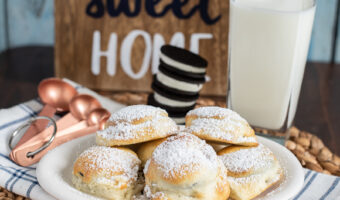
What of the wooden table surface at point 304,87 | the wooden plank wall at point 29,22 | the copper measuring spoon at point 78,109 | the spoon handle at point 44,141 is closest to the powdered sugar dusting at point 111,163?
the spoon handle at point 44,141

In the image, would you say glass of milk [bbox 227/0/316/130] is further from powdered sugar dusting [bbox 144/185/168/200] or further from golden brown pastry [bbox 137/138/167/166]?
powdered sugar dusting [bbox 144/185/168/200]

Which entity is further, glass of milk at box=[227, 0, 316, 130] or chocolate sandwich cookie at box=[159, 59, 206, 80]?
chocolate sandwich cookie at box=[159, 59, 206, 80]

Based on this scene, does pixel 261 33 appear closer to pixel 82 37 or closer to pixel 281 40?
pixel 281 40

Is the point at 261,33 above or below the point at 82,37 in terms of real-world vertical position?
above

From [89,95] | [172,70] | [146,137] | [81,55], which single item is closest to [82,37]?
[81,55]

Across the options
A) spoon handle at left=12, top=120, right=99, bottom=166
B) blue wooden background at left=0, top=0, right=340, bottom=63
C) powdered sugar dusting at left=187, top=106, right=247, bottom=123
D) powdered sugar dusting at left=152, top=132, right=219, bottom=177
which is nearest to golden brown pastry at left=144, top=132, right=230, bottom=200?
powdered sugar dusting at left=152, top=132, right=219, bottom=177
